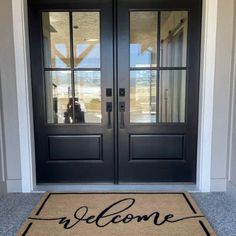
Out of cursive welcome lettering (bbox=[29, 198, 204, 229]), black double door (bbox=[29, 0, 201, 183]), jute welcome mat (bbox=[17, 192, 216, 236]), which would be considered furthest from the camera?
black double door (bbox=[29, 0, 201, 183])

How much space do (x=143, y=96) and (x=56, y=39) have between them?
1068 mm

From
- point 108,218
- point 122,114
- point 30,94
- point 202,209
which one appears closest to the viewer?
point 108,218

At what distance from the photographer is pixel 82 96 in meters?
2.64

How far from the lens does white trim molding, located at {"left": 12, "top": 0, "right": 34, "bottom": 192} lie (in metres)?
2.35

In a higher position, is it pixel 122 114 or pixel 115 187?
pixel 122 114

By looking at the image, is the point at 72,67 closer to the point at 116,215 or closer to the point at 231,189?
the point at 116,215

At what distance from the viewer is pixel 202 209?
7.27 feet

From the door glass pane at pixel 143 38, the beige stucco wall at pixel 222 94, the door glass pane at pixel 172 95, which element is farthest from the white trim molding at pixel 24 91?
the beige stucco wall at pixel 222 94

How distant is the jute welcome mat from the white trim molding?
1.12ft

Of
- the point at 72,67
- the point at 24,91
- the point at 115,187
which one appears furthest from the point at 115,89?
the point at 115,187

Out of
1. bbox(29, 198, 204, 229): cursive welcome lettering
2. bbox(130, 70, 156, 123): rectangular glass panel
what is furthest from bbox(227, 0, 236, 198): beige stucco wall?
bbox(130, 70, 156, 123): rectangular glass panel

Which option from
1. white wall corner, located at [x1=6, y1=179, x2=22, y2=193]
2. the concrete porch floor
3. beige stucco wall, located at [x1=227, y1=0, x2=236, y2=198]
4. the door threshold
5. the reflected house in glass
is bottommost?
the concrete porch floor

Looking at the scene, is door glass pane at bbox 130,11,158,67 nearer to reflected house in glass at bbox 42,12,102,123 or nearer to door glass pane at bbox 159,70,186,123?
door glass pane at bbox 159,70,186,123

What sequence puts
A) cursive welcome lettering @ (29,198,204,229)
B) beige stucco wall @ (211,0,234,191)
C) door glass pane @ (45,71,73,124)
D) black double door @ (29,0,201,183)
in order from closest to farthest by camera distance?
cursive welcome lettering @ (29,198,204,229)
beige stucco wall @ (211,0,234,191)
black double door @ (29,0,201,183)
door glass pane @ (45,71,73,124)
